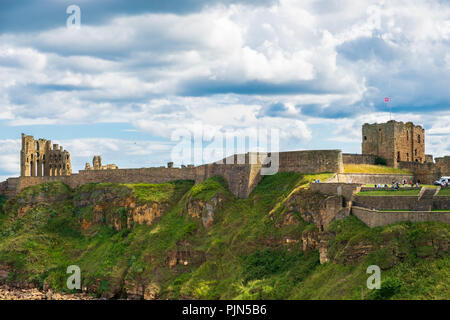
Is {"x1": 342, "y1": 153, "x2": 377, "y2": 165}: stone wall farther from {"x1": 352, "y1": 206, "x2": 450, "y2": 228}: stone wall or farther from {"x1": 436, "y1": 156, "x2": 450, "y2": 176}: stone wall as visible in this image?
{"x1": 352, "y1": 206, "x2": 450, "y2": 228}: stone wall

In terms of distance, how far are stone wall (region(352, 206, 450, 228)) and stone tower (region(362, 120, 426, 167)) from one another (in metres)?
24.6

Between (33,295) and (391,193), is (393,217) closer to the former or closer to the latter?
(391,193)

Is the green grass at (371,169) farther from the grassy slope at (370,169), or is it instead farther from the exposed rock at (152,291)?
the exposed rock at (152,291)

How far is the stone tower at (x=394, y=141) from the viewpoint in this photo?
232ft

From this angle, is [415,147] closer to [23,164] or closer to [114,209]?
[114,209]

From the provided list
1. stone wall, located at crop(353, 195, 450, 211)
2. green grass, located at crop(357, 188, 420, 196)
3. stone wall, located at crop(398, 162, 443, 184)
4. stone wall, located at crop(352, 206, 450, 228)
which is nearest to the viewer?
stone wall, located at crop(352, 206, 450, 228)

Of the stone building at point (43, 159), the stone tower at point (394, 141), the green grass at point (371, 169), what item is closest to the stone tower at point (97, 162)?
the stone building at point (43, 159)

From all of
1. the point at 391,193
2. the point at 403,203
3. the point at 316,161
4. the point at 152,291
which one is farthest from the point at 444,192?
the point at 152,291

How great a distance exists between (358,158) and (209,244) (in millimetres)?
20832

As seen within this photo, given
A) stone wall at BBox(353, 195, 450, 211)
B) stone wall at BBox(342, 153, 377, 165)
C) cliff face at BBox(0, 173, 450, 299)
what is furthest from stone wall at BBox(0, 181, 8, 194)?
stone wall at BBox(353, 195, 450, 211)

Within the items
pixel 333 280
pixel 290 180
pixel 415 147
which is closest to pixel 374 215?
pixel 333 280

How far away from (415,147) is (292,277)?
34100 millimetres

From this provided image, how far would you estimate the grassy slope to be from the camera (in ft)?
213

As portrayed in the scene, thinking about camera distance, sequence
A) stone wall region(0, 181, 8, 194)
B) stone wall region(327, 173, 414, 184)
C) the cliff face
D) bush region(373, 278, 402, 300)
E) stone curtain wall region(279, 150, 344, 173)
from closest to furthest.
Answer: bush region(373, 278, 402, 300), the cliff face, stone wall region(327, 173, 414, 184), stone curtain wall region(279, 150, 344, 173), stone wall region(0, 181, 8, 194)
